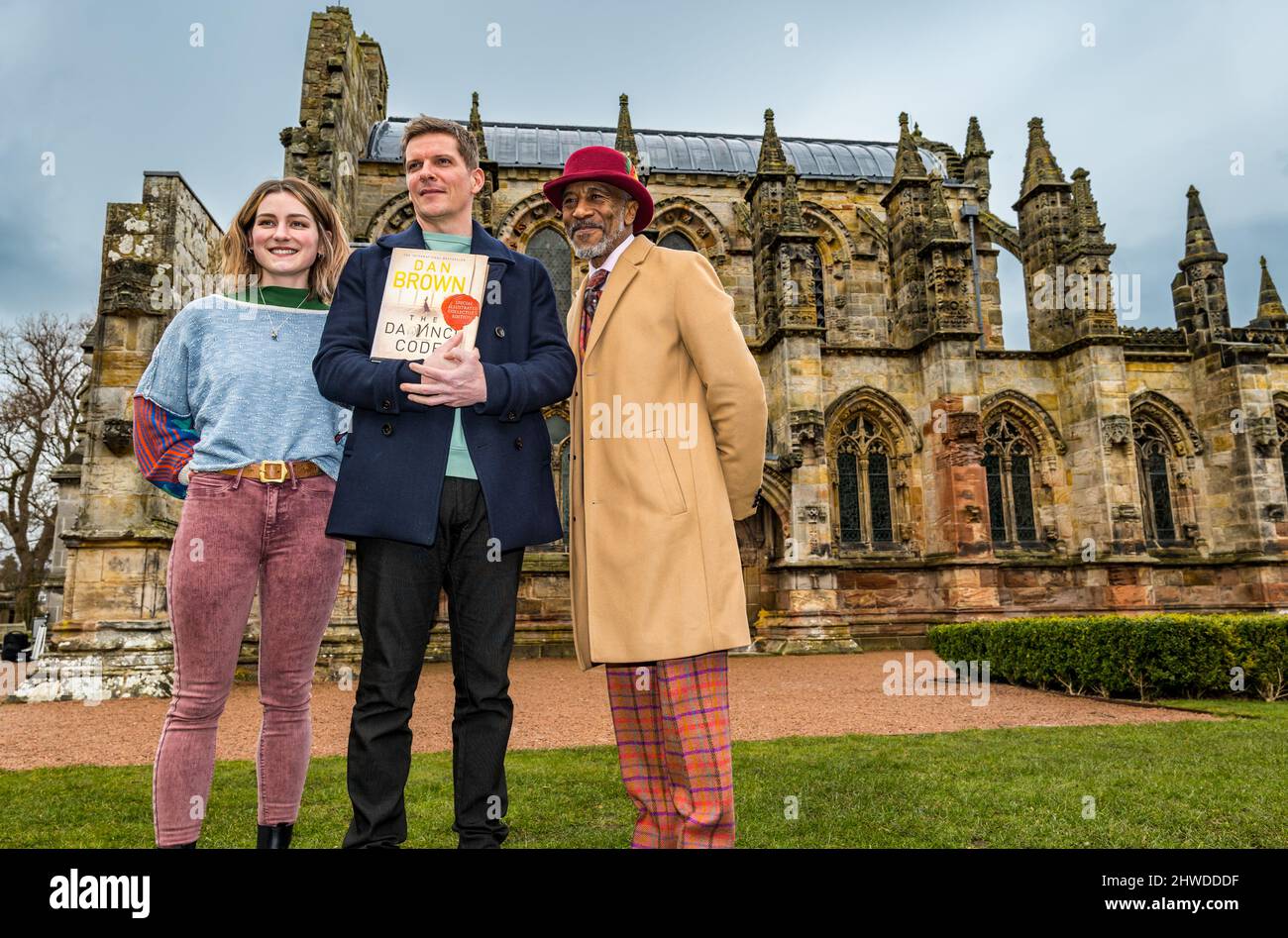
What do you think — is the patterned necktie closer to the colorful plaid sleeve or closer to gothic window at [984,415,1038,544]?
the colorful plaid sleeve

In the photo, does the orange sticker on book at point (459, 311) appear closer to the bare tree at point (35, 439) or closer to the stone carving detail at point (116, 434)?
the stone carving detail at point (116, 434)

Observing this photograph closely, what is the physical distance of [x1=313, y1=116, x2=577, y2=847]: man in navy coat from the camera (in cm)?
236

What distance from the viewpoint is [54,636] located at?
9.44m

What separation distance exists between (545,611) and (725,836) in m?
13.8

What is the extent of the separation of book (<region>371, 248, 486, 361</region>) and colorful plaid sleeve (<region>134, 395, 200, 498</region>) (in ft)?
2.49

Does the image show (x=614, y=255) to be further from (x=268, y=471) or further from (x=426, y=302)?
Result: (x=268, y=471)

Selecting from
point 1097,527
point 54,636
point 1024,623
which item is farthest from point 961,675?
point 54,636

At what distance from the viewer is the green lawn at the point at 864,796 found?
3.57 m

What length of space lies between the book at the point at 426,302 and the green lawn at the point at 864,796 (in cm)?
200

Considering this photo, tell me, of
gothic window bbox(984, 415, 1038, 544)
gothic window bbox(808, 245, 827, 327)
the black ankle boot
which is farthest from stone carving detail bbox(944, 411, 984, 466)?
the black ankle boot

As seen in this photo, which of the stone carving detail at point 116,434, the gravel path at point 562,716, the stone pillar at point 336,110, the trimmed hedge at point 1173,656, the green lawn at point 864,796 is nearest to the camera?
the green lawn at point 864,796

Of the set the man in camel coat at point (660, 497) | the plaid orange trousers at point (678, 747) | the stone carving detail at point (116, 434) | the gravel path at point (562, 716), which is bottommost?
the gravel path at point (562, 716)

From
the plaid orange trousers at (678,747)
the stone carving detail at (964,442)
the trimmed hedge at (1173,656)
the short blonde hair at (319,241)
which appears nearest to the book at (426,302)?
the short blonde hair at (319,241)
